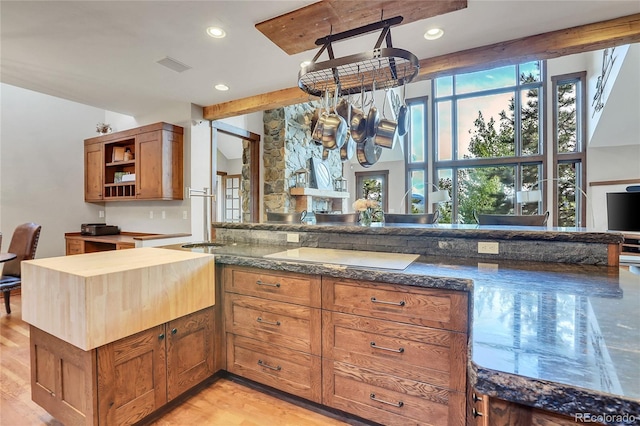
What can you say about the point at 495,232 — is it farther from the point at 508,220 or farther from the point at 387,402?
the point at 387,402

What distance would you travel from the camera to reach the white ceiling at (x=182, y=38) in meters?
2.02

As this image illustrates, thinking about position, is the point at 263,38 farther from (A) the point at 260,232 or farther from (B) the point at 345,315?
(B) the point at 345,315

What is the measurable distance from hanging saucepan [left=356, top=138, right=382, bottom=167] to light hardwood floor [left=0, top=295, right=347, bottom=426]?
5.52ft

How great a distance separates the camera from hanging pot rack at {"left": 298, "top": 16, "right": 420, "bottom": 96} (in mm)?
1598

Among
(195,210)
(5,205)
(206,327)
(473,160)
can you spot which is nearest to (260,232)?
(206,327)

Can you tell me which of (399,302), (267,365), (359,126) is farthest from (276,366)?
A: (359,126)

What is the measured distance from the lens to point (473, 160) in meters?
7.20

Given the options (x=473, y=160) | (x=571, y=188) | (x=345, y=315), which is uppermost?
(x=473, y=160)

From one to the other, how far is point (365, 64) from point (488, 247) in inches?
56.2

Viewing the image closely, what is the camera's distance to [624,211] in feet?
12.2

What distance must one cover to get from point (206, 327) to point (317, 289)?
2.76 ft

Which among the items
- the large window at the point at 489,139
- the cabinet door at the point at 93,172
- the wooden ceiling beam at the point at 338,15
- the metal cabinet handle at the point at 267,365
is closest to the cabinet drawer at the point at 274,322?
the metal cabinet handle at the point at 267,365

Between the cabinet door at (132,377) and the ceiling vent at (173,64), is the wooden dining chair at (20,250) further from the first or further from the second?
the cabinet door at (132,377)

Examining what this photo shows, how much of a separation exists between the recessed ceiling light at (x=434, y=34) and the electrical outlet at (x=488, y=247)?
165 cm
